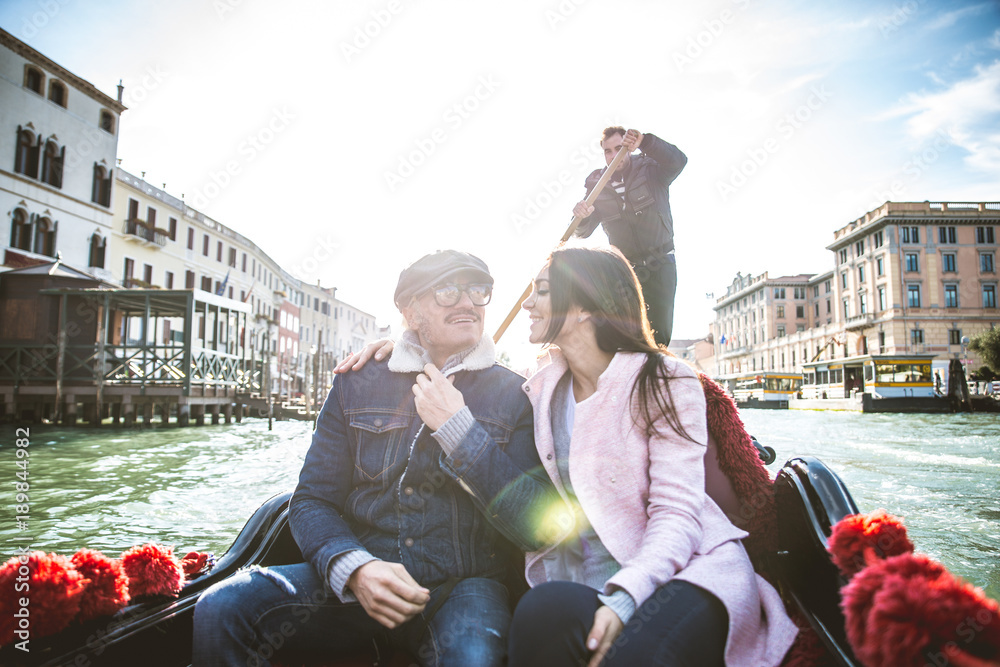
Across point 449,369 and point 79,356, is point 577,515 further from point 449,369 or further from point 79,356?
point 79,356

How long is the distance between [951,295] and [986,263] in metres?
3.31

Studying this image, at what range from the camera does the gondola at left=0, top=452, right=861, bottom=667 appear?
1.36 meters

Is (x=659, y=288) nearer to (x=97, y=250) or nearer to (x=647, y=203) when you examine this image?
(x=647, y=203)

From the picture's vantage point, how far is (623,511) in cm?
152

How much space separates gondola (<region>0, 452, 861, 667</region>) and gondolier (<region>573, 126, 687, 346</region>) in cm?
132

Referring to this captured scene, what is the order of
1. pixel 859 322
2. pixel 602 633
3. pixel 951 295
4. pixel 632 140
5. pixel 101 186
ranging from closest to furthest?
pixel 602 633 → pixel 632 140 → pixel 101 186 → pixel 951 295 → pixel 859 322

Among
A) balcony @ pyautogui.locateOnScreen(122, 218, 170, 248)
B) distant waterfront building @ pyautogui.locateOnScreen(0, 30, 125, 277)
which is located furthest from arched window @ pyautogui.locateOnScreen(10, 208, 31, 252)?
balcony @ pyautogui.locateOnScreen(122, 218, 170, 248)

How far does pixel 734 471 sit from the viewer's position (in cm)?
174

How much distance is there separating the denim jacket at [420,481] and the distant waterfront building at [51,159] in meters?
22.1

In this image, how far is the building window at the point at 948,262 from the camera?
40625 millimetres

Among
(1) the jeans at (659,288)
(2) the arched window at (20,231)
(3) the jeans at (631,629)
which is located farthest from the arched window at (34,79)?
(3) the jeans at (631,629)

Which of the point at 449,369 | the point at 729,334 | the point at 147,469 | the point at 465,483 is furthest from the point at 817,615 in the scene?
the point at 729,334

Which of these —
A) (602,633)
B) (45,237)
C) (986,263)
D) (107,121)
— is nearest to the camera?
(602,633)

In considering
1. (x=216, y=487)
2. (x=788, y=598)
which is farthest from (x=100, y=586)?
(x=216, y=487)
